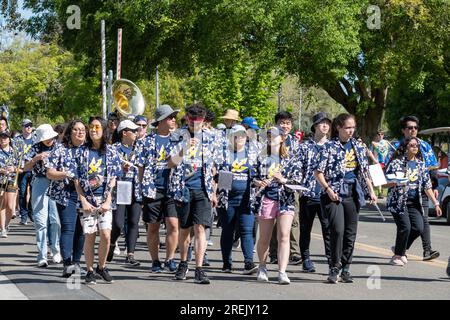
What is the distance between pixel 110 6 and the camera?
31141 millimetres

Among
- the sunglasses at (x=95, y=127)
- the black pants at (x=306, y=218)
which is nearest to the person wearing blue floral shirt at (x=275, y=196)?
the black pants at (x=306, y=218)

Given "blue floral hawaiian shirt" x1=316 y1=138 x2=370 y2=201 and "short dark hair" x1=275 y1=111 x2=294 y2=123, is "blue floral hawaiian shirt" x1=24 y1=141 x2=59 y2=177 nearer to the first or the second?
"short dark hair" x1=275 y1=111 x2=294 y2=123

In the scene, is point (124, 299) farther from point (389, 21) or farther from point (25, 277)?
point (389, 21)

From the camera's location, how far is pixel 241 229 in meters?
11.1

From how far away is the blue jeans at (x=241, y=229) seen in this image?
36.1 ft

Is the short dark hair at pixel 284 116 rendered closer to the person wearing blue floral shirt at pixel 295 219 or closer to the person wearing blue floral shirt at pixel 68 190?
the person wearing blue floral shirt at pixel 295 219

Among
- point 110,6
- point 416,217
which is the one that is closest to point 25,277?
point 416,217

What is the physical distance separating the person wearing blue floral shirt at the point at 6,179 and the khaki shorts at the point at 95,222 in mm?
5923

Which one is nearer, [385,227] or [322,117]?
[322,117]

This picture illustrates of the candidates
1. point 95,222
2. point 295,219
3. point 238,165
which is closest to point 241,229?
point 238,165

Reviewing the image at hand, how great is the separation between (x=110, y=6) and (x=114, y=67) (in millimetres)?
3241

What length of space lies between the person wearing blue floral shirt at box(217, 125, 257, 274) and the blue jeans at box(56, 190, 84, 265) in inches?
69.5

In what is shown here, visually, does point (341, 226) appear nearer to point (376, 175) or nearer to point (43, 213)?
point (376, 175)

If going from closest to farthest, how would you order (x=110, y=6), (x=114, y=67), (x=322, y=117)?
1. (x=322, y=117)
2. (x=110, y=6)
3. (x=114, y=67)
